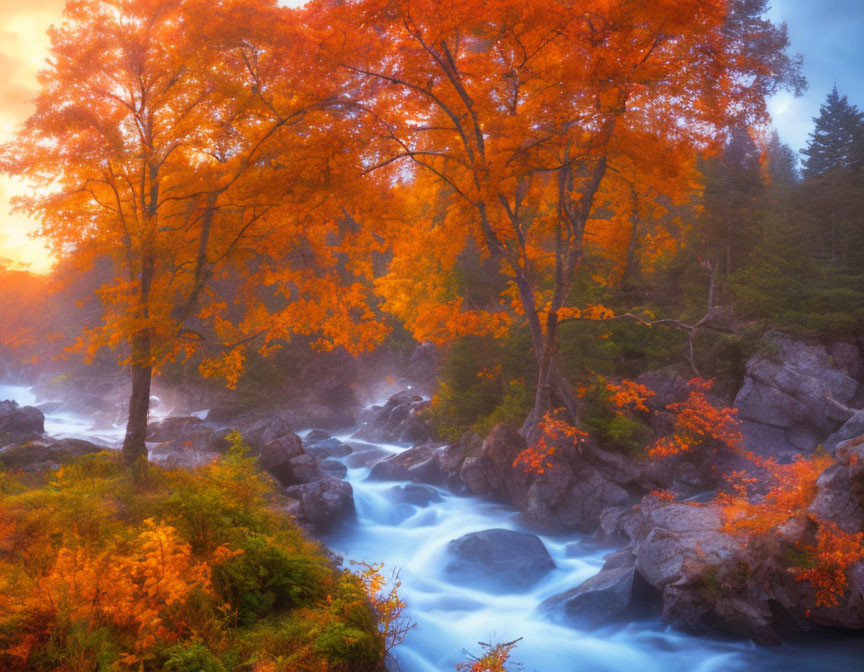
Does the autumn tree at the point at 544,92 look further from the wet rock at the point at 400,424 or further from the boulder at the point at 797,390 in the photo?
the wet rock at the point at 400,424

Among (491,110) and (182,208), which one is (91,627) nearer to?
(182,208)

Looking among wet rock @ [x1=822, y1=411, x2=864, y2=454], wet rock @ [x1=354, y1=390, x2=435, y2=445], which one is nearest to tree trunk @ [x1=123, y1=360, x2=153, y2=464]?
wet rock @ [x1=354, y1=390, x2=435, y2=445]

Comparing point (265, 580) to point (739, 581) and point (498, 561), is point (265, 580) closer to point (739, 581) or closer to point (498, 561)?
point (498, 561)

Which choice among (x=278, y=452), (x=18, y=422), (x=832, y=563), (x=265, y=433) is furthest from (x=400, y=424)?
(x=832, y=563)

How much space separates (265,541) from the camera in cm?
651

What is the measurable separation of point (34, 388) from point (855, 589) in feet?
157

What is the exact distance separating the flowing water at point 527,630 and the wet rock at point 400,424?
8.02 metres

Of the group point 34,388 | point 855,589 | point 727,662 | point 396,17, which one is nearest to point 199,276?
point 396,17

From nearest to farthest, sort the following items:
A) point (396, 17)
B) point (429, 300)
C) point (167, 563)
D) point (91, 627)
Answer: point (91, 627)
point (167, 563)
point (396, 17)
point (429, 300)

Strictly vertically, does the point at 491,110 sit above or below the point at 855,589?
above

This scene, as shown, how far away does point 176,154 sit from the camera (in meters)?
10.8

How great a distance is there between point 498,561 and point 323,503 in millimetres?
4992

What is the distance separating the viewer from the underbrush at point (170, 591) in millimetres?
4328

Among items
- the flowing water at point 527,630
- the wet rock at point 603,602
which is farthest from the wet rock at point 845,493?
the wet rock at point 603,602
